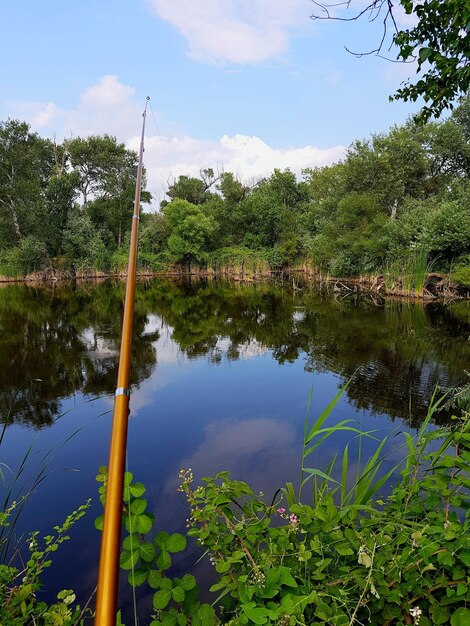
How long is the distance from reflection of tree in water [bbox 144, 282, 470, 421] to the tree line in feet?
16.6

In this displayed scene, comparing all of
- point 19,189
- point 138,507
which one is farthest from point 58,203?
point 138,507

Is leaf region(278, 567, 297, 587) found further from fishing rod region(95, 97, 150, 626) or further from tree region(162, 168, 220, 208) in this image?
tree region(162, 168, 220, 208)

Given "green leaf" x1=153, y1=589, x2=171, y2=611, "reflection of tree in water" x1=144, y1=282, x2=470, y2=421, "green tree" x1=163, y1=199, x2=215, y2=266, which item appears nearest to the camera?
"green leaf" x1=153, y1=589, x2=171, y2=611

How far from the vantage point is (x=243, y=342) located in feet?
41.6

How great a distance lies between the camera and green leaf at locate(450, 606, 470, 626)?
58.3 inches

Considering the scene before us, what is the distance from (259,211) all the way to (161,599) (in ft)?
124

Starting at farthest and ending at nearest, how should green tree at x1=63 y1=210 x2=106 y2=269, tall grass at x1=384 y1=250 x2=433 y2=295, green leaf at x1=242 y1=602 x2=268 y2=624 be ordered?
green tree at x1=63 y1=210 x2=106 y2=269 < tall grass at x1=384 y1=250 x2=433 y2=295 < green leaf at x1=242 y1=602 x2=268 y2=624

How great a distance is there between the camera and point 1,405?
7547mm

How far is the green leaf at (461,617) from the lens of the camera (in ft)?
4.86

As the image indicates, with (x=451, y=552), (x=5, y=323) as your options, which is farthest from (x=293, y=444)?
(x=5, y=323)

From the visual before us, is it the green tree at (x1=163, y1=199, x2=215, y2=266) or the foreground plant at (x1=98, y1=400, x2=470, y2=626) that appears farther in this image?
the green tree at (x1=163, y1=199, x2=215, y2=266)

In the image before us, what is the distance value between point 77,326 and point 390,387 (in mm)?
11715

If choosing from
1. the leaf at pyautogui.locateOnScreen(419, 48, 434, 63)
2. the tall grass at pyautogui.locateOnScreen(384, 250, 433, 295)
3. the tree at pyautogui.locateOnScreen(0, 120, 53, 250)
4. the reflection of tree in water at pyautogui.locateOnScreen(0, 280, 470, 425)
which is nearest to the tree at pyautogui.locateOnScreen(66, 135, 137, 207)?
the tree at pyautogui.locateOnScreen(0, 120, 53, 250)

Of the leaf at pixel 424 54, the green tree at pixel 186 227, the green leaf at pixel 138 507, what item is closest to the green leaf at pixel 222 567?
the green leaf at pixel 138 507
